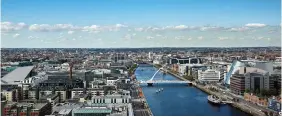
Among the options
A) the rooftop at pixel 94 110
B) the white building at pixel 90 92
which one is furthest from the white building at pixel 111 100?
the white building at pixel 90 92

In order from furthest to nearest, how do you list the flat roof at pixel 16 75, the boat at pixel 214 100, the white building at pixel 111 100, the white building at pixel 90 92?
the flat roof at pixel 16 75 → the white building at pixel 90 92 → the boat at pixel 214 100 → the white building at pixel 111 100

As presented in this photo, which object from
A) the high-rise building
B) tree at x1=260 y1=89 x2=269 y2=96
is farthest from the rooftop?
the high-rise building

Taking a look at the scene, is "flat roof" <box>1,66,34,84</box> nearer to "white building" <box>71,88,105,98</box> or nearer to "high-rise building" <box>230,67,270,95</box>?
"white building" <box>71,88,105,98</box>

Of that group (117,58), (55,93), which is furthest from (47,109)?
(117,58)

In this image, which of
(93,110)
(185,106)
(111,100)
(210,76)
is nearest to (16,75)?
(111,100)

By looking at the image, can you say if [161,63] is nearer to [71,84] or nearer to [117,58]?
[117,58]

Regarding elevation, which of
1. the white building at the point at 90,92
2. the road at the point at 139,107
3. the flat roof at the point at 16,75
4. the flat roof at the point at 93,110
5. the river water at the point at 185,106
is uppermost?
the flat roof at the point at 16,75

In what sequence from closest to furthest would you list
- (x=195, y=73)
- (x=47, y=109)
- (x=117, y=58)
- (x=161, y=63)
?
1. (x=47, y=109)
2. (x=195, y=73)
3. (x=117, y=58)
4. (x=161, y=63)

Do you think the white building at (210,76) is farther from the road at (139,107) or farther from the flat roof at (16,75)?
the flat roof at (16,75)
